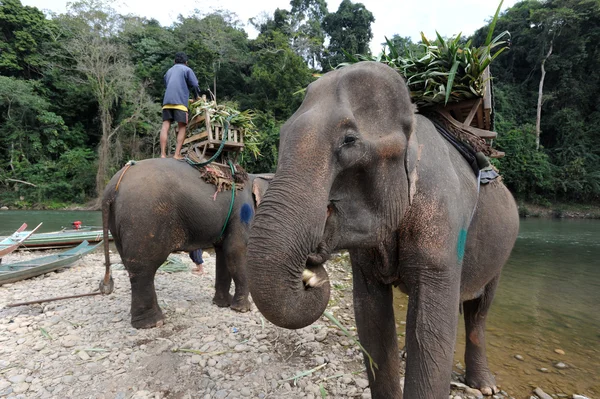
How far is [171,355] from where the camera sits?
356 centimetres

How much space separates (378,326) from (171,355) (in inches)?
96.0

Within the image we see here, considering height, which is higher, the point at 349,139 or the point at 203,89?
the point at 203,89

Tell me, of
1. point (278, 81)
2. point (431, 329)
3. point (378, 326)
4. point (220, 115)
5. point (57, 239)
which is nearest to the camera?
point (431, 329)

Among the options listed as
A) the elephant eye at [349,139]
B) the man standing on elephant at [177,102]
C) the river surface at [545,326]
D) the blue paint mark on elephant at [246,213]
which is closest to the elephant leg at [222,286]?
the blue paint mark on elephant at [246,213]

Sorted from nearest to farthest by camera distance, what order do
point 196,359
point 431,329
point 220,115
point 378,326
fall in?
point 431,329 → point 378,326 → point 196,359 → point 220,115

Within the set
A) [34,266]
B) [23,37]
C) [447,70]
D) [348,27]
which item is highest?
[348,27]

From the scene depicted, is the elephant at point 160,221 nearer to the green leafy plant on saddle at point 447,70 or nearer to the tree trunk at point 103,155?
the green leafy plant on saddle at point 447,70

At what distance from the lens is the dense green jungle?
28.3m

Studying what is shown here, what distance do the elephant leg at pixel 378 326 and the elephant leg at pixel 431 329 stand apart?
403 millimetres

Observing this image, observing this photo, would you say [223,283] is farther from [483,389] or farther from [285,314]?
[285,314]

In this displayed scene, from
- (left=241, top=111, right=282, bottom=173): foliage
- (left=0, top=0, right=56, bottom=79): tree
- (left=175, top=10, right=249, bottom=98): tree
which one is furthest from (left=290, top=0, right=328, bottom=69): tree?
(left=0, top=0, right=56, bottom=79): tree

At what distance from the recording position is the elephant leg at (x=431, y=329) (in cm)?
172

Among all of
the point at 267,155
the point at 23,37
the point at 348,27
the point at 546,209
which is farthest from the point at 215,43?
the point at 546,209

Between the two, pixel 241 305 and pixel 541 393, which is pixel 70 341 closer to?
pixel 241 305
